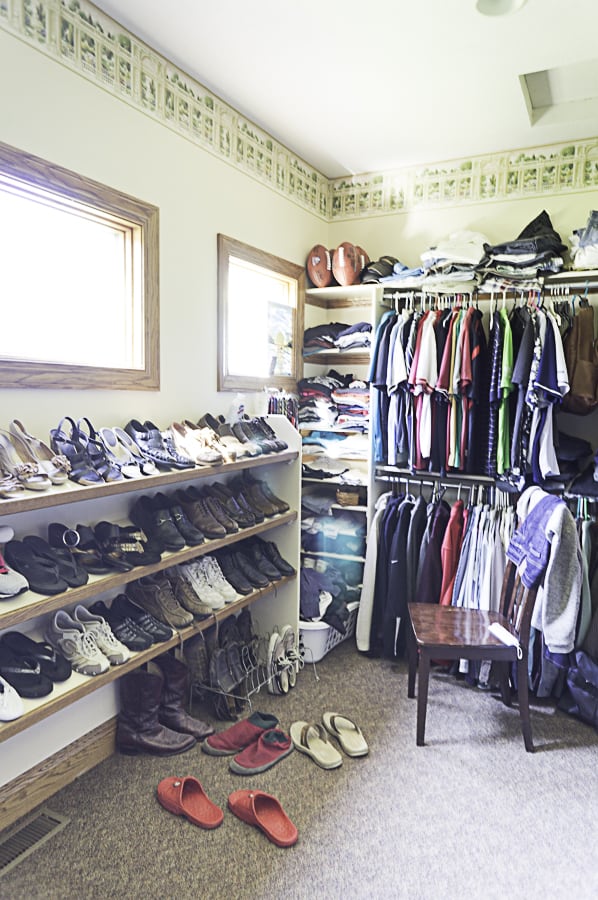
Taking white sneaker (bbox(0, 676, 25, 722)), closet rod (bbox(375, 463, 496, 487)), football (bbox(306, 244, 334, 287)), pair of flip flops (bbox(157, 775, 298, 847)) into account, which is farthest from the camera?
football (bbox(306, 244, 334, 287))

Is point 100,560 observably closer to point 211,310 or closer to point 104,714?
point 104,714

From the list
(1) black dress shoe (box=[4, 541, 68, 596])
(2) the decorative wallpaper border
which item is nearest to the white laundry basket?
(1) black dress shoe (box=[4, 541, 68, 596])

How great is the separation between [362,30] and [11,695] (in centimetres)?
249

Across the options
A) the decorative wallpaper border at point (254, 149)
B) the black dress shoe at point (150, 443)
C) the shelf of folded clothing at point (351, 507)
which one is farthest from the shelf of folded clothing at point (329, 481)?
the decorative wallpaper border at point (254, 149)

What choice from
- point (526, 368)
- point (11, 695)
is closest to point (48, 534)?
point (11, 695)

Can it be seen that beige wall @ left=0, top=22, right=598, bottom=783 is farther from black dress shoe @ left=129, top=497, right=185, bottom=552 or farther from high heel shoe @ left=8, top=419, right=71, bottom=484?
black dress shoe @ left=129, top=497, right=185, bottom=552

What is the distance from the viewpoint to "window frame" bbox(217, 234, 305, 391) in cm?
281

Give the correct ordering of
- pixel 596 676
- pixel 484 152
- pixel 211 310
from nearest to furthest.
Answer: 1. pixel 596 676
2. pixel 211 310
3. pixel 484 152

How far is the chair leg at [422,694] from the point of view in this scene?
2377 millimetres

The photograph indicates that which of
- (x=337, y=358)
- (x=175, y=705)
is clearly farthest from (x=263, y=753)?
(x=337, y=358)

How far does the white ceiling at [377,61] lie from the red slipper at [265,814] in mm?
2685

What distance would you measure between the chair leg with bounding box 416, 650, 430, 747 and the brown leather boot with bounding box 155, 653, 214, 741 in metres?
0.83

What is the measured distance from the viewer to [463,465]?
3023 millimetres

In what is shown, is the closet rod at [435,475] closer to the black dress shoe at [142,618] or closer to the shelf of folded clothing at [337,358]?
the shelf of folded clothing at [337,358]
